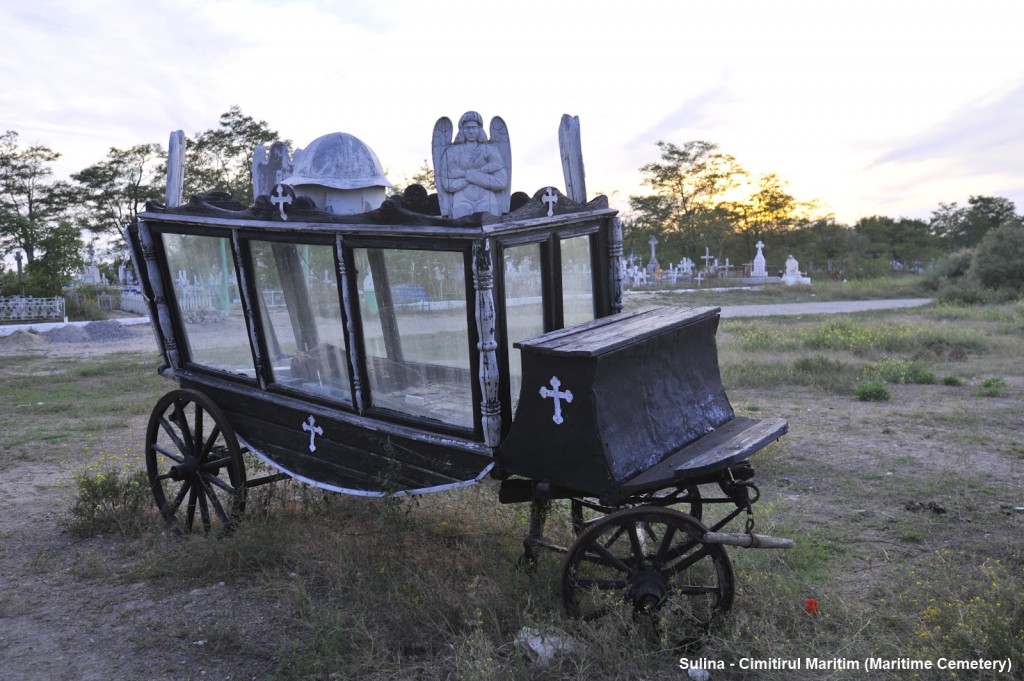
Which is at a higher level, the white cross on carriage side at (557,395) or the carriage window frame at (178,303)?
the carriage window frame at (178,303)

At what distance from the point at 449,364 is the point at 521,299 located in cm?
59

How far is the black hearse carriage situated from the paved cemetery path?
64.6ft

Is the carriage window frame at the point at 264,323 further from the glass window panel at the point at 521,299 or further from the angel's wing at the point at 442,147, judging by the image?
the glass window panel at the point at 521,299

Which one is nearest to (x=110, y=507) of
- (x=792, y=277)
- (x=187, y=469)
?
(x=187, y=469)

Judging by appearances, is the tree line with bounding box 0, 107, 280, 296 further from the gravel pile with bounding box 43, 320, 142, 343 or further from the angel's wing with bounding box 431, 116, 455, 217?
the angel's wing with bounding box 431, 116, 455, 217

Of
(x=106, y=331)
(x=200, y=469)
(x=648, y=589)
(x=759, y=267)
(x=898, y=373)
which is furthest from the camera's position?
(x=759, y=267)

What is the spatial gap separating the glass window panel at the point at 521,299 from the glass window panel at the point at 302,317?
1.07 metres

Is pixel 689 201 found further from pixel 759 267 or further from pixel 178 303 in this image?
pixel 178 303

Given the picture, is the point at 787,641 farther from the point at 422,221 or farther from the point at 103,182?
the point at 103,182

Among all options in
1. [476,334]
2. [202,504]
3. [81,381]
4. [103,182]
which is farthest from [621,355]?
[103,182]

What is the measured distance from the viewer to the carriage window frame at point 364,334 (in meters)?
4.05

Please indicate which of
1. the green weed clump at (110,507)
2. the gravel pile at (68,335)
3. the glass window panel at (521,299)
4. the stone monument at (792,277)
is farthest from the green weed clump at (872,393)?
the stone monument at (792,277)

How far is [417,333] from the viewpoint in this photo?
4.70 m

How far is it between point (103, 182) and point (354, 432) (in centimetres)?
4293
